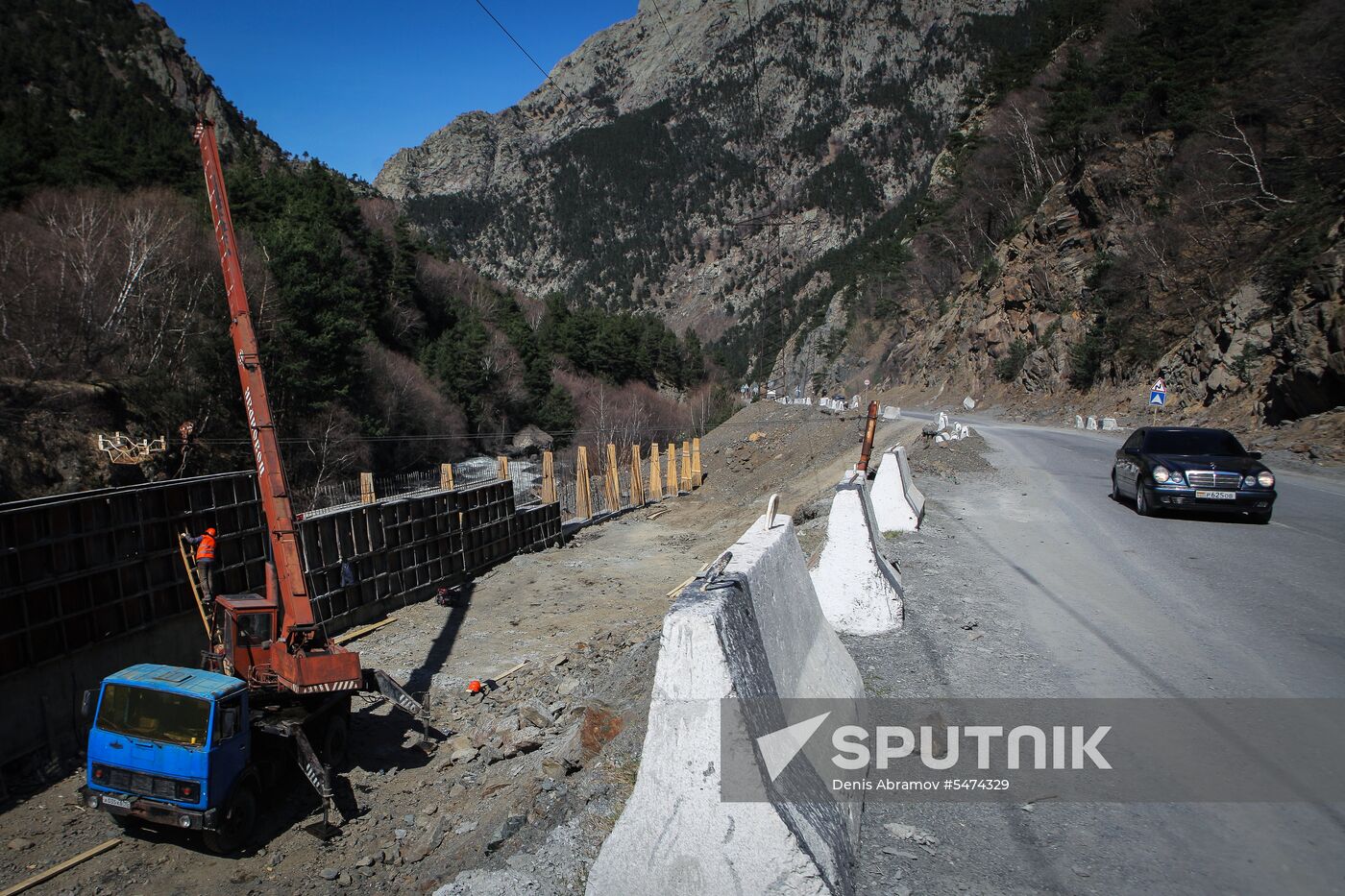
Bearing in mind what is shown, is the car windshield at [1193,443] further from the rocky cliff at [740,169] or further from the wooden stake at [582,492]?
the rocky cliff at [740,169]

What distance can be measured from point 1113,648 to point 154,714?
28.2ft

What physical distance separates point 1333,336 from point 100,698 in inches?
1061

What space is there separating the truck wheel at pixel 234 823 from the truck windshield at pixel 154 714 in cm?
79

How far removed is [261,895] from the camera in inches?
287

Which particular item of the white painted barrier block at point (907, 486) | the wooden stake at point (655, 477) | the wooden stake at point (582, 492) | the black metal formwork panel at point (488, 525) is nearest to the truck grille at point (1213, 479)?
the white painted barrier block at point (907, 486)

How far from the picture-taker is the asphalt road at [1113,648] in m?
3.66

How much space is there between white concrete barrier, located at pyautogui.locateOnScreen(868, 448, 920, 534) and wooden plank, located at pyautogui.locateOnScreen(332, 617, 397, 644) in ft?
34.3

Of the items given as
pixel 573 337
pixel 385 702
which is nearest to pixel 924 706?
pixel 385 702

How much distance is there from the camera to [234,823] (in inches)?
320

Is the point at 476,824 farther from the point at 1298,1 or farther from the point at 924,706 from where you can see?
the point at 1298,1

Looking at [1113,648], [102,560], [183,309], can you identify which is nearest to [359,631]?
[102,560]

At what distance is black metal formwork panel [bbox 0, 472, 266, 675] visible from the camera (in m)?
10.5

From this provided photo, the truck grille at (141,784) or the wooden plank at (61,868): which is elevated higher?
the truck grille at (141,784)
